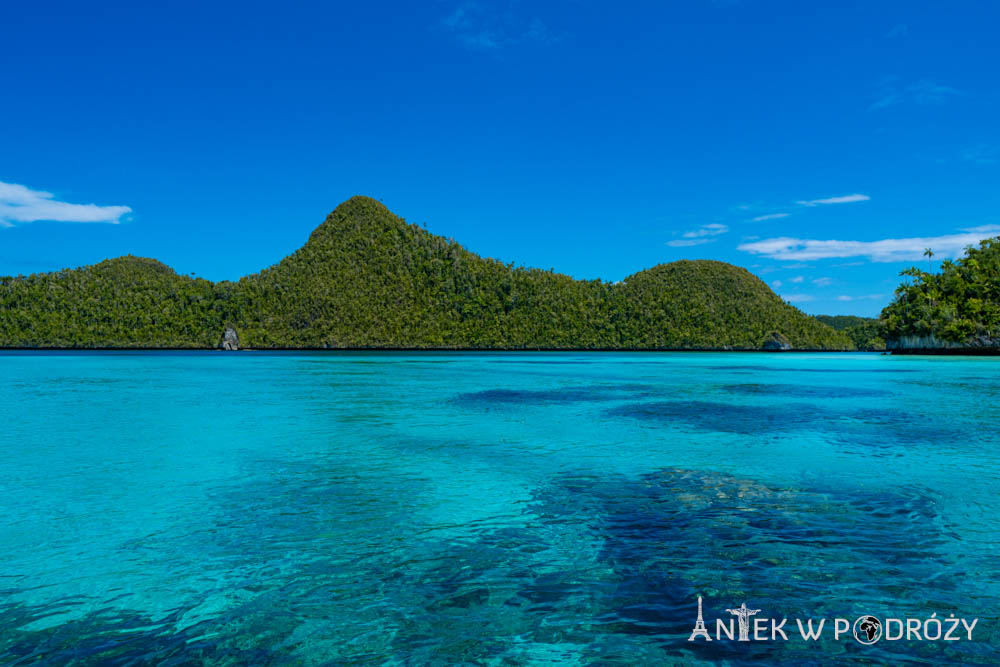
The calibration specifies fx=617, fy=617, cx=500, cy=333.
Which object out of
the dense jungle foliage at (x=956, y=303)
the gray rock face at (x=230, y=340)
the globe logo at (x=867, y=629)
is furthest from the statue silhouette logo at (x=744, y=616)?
the gray rock face at (x=230, y=340)

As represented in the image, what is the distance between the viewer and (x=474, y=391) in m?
43.9

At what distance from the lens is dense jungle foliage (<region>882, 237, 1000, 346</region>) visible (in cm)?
11888

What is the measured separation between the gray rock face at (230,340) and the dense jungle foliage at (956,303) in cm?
17660

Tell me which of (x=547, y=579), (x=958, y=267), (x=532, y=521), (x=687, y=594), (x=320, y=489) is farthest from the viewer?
(x=958, y=267)

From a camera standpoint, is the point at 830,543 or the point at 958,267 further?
the point at 958,267

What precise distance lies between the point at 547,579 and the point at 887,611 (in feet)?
12.7

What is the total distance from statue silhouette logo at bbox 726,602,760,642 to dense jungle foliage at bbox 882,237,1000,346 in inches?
5488

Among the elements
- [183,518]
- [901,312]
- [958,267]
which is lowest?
[183,518]

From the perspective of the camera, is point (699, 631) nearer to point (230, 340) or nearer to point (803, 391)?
point (803, 391)

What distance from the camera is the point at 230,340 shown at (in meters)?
189

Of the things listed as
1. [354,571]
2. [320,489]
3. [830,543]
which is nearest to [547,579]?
[354,571]

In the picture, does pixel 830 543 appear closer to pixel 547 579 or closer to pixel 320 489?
pixel 547 579

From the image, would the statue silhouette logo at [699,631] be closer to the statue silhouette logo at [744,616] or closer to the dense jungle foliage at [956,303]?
the statue silhouette logo at [744,616]

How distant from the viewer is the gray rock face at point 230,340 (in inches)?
7436
